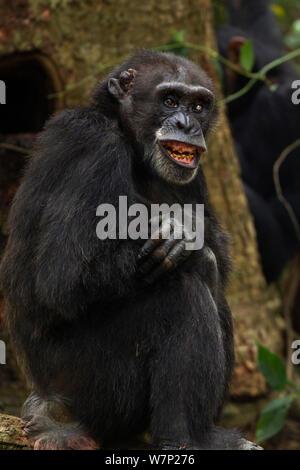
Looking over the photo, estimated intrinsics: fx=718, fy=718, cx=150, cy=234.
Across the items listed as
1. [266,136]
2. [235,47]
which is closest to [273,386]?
[266,136]

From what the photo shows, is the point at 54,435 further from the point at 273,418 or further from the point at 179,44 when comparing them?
the point at 179,44

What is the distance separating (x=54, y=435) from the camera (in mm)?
3635

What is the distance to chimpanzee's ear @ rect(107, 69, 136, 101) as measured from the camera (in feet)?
13.7

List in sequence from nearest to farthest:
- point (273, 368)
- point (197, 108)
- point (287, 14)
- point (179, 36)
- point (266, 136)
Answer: point (197, 108) → point (273, 368) → point (179, 36) → point (266, 136) → point (287, 14)

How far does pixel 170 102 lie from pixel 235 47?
4.69m

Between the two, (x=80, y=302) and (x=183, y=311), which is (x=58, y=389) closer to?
(x=80, y=302)

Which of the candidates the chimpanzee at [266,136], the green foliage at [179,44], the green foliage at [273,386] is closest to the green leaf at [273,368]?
the green foliage at [273,386]

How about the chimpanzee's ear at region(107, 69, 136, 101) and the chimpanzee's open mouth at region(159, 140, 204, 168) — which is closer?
the chimpanzee's open mouth at region(159, 140, 204, 168)

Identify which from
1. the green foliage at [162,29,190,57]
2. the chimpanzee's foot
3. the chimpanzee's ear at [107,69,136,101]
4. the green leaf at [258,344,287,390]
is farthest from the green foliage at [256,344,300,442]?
the green foliage at [162,29,190,57]

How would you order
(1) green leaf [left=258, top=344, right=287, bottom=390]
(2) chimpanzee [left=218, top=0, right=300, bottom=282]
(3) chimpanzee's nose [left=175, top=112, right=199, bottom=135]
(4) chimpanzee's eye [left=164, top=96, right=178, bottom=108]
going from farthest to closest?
(2) chimpanzee [left=218, top=0, right=300, bottom=282], (1) green leaf [left=258, top=344, right=287, bottom=390], (4) chimpanzee's eye [left=164, top=96, right=178, bottom=108], (3) chimpanzee's nose [left=175, top=112, right=199, bottom=135]

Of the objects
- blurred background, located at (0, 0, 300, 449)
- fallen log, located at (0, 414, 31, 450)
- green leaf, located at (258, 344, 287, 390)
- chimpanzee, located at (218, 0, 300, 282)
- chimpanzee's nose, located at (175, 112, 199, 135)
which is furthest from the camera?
chimpanzee, located at (218, 0, 300, 282)

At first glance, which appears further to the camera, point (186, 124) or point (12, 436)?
point (186, 124)

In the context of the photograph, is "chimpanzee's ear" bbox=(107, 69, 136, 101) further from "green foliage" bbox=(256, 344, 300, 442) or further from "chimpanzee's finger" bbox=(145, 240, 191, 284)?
"green foliage" bbox=(256, 344, 300, 442)

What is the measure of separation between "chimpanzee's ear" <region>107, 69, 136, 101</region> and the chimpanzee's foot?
6.08 feet
